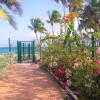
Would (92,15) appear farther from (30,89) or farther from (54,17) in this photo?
(30,89)

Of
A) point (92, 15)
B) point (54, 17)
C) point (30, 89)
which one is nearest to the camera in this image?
point (30, 89)

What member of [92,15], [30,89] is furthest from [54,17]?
[30,89]

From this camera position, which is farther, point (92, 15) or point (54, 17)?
point (54, 17)

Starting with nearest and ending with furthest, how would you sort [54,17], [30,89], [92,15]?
[30,89] < [92,15] < [54,17]

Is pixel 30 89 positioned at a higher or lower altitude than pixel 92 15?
lower

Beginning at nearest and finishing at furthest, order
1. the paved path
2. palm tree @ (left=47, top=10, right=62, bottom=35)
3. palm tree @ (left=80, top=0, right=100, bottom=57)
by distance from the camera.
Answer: the paved path, palm tree @ (left=80, top=0, right=100, bottom=57), palm tree @ (left=47, top=10, right=62, bottom=35)

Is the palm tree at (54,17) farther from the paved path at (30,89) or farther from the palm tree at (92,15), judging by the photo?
the paved path at (30,89)

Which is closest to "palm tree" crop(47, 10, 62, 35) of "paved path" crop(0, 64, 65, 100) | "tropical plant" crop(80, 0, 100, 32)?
"tropical plant" crop(80, 0, 100, 32)

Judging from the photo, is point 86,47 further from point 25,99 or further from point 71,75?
point 25,99

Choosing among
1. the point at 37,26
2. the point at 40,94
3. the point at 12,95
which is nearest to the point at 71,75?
the point at 40,94

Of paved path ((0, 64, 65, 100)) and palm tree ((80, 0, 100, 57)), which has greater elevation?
palm tree ((80, 0, 100, 57))

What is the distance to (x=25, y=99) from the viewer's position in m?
11.5

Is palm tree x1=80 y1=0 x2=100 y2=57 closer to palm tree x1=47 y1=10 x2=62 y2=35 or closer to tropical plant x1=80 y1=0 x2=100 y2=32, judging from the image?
tropical plant x1=80 y1=0 x2=100 y2=32

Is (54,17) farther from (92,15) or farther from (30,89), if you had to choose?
(30,89)
